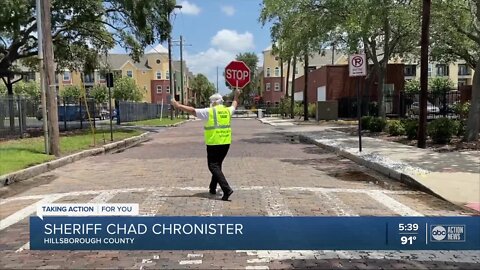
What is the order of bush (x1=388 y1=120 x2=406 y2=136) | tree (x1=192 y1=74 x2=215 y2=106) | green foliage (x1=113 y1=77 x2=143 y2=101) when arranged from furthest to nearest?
tree (x1=192 y1=74 x2=215 y2=106) < green foliage (x1=113 y1=77 x2=143 y2=101) < bush (x1=388 y1=120 x2=406 y2=136)

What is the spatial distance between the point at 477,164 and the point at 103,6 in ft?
66.7

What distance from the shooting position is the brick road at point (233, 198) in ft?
17.4

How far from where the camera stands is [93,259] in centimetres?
542

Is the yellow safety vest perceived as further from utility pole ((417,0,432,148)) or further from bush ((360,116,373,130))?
bush ((360,116,373,130))

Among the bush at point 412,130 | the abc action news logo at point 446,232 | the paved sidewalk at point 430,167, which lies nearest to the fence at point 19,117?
the paved sidewalk at point 430,167

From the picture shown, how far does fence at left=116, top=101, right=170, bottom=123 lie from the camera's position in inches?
1655

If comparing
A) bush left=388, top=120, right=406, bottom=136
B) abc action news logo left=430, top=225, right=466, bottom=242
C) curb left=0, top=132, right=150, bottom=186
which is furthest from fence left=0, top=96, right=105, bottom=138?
abc action news logo left=430, top=225, right=466, bottom=242

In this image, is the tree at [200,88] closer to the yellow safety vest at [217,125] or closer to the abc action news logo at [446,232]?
the yellow safety vest at [217,125]

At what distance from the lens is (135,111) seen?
4847 cm

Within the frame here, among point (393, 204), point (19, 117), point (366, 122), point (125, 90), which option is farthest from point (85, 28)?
point (125, 90)

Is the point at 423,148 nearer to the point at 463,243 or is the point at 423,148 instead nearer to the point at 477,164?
the point at 477,164

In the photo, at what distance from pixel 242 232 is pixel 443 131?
13.0 meters

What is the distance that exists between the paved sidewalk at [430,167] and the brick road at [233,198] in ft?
0.98

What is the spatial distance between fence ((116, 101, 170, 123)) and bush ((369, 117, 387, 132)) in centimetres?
2303
